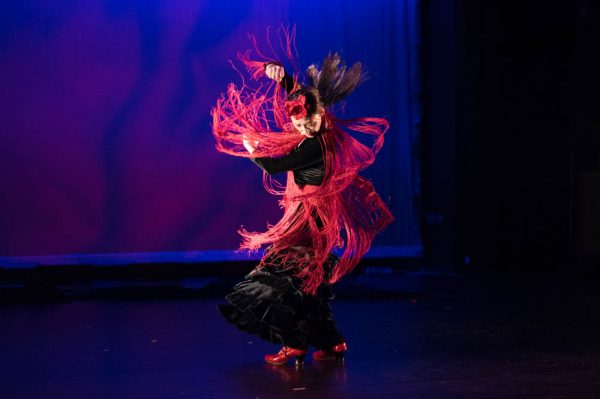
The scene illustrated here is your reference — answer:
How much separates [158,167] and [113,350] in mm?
2185

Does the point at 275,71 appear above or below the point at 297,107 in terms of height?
above

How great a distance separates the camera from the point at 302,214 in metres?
3.51

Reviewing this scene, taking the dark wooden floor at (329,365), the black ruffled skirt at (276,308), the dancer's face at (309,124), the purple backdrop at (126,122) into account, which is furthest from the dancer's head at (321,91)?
the purple backdrop at (126,122)

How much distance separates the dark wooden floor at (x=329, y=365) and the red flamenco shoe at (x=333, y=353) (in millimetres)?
61

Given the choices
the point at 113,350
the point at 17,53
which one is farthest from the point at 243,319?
the point at 17,53

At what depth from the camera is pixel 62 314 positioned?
15.7 feet

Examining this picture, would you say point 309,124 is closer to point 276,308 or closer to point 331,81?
point 331,81

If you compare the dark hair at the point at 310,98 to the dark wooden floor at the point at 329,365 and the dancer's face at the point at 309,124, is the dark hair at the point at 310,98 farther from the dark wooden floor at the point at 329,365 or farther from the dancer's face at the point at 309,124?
the dark wooden floor at the point at 329,365

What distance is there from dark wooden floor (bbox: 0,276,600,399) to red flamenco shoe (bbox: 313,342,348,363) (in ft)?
0.20

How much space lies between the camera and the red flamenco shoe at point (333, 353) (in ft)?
11.8

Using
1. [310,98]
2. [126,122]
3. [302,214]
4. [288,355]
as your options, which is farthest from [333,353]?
[126,122]

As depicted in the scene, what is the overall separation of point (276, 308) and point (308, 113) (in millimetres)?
800

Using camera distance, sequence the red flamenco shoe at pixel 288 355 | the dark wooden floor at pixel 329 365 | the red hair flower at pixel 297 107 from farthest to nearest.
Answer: the red flamenco shoe at pixel 288 355 < the red hair flower at pixel 297 107 < the dark wooden floor at pixel 329 365

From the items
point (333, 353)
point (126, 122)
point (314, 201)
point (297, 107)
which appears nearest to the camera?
point (297, 107)
